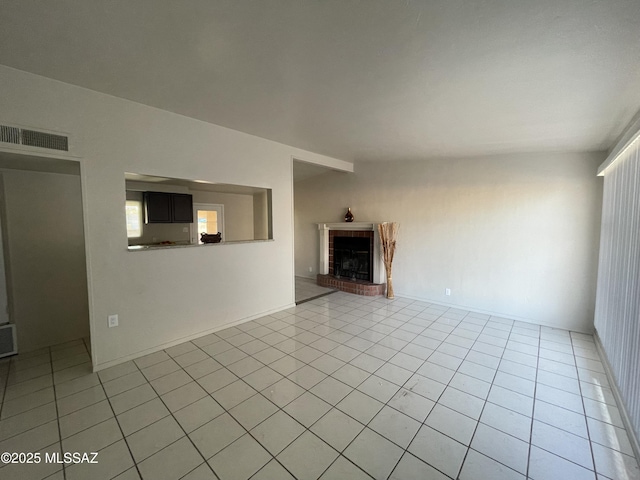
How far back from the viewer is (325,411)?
6.57 feet

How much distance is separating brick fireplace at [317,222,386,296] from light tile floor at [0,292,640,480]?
2079mm

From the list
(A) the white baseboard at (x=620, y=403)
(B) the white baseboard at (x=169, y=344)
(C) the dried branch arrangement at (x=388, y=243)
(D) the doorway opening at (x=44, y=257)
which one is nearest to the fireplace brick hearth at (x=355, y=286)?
(C) the dried branch arrangement at (x=388, y=243)

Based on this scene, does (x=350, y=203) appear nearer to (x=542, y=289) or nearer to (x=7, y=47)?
(x=542, y=289)

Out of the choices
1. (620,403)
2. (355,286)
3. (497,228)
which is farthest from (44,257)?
(497,228)

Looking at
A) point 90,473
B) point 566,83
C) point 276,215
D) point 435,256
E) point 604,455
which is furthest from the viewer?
point 435,256

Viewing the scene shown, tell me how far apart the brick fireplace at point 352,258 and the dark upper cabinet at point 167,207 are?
3018 mm

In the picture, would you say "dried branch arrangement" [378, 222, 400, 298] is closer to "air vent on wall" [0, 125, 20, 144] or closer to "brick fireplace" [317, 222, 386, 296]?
"brick fireplace" [317, 222, 386, 296]

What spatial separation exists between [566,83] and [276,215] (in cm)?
335

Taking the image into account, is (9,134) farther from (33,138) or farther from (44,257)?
(44,257)

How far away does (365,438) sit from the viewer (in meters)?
1.76

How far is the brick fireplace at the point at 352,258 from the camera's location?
208 inches

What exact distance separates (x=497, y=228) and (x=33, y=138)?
5254 millimetres

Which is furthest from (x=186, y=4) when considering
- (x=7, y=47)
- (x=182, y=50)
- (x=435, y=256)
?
(x=435, y=256)

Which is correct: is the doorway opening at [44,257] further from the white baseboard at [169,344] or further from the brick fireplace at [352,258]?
the brick fireplace at [352,258]
